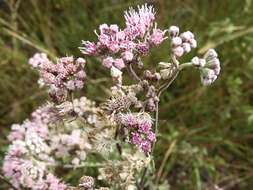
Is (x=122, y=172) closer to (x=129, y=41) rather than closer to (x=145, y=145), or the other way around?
(x=145, y=145)

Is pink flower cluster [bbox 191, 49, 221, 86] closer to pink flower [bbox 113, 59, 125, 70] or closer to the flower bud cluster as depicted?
pink flower [bbox 113, 59, 125, 70]

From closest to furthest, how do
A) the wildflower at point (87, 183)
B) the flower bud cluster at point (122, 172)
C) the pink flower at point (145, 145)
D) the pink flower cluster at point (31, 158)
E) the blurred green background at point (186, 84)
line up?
the pink flower at point (145, 145)
the wildflower at point (87, 183)
the flower bud cluster at point (122, 172)
the pink flower cluster at point (31, 158)
the blurred green background at point (186, 84)

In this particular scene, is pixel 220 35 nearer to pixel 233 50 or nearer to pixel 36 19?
pixel 233 50

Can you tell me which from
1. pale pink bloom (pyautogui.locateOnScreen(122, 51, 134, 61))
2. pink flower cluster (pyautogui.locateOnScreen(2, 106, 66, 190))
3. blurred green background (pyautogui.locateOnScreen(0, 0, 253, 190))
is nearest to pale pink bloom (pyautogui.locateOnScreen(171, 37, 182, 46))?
pale pink bloom (pyautogui.locateOnScreen(122, 51, 134, 61))

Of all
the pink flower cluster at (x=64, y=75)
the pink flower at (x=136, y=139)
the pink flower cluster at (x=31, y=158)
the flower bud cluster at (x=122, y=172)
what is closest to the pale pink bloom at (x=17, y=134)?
the pink flower cluster at (x=31, y=158)

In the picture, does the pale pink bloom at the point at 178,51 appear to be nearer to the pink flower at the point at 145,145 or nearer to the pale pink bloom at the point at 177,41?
the pale pink bloom at the point at 177,41
